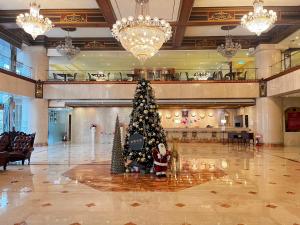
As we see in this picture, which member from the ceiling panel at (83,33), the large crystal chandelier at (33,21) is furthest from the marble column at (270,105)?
the large crystal chandelier at (33,21)

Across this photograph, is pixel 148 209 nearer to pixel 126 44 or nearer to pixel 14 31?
pixel 126 44

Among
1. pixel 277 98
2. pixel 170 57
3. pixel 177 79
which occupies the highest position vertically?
pixel 170 57

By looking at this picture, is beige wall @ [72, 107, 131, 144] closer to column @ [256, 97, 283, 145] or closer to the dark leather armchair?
column @ [256, 97, 283, 145]

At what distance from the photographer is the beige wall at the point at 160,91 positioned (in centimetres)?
1529

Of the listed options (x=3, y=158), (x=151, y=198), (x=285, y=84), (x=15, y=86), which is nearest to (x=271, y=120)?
(x=285, y=84)

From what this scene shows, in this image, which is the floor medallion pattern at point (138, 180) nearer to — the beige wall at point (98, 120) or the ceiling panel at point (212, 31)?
the ceiling panel at point (212, 31)

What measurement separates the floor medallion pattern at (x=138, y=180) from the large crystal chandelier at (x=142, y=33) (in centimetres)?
319

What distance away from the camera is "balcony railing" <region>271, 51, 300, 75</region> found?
12.8 metres

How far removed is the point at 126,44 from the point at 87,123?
12.7 meters

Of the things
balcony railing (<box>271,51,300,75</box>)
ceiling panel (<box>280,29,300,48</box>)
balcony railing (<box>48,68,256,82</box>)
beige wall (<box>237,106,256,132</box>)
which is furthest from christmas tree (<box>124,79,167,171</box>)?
beige wall (<box>237,106,256,132</box>)

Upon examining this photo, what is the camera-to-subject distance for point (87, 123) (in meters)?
18.9

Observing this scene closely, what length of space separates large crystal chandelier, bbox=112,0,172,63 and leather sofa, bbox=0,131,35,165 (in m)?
4.53

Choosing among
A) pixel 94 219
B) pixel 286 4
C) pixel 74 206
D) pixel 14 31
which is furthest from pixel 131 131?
pixel 14 31

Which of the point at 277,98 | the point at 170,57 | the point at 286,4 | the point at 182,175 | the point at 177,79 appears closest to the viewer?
the point at 182,175
